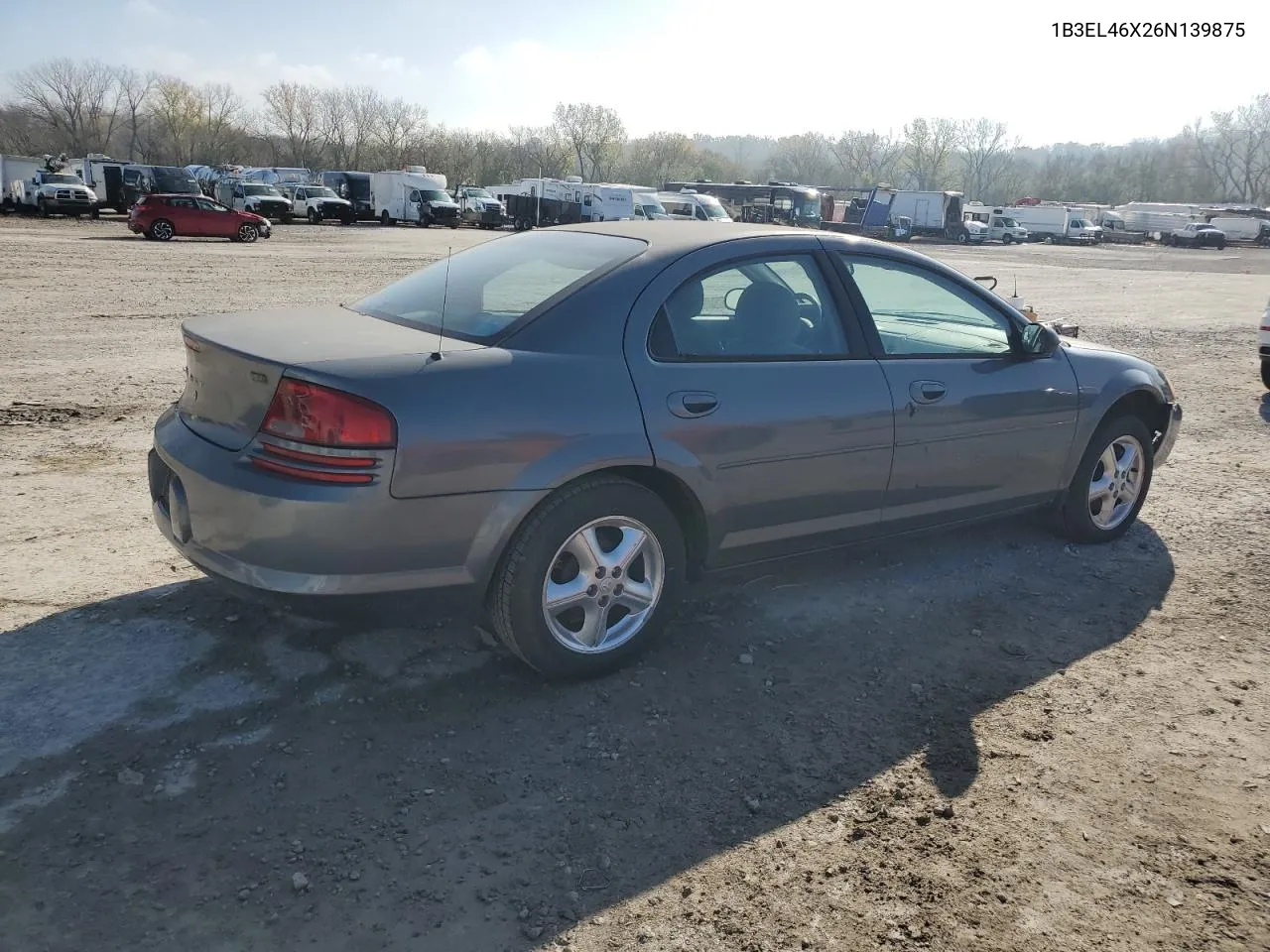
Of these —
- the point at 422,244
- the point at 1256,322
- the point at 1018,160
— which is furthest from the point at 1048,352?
the point at 1018,160

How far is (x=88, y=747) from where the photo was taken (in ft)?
10.2

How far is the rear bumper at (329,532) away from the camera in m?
3.10

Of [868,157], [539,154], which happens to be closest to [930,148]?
[868,157]

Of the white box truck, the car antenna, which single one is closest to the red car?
the car antenna

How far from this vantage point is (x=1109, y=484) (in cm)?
534

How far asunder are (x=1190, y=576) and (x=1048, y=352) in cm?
135

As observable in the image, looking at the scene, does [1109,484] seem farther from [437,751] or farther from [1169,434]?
[437,751]

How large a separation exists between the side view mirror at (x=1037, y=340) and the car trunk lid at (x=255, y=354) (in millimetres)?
2694

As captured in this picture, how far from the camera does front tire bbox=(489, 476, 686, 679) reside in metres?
3.44

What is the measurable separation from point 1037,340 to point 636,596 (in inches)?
93.4

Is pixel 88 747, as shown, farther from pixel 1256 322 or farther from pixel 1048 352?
pixel 1256 322

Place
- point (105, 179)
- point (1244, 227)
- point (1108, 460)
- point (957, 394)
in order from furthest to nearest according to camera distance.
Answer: point (1244, 227) < point (105, 179) < point (1108, 460) < point (957, 394)

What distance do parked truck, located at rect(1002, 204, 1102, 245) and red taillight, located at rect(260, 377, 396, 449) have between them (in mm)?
66367

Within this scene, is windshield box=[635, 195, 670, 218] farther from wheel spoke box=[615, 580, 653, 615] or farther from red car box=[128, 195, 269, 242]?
wheel spoke box=[615, 580, 653, 615]
